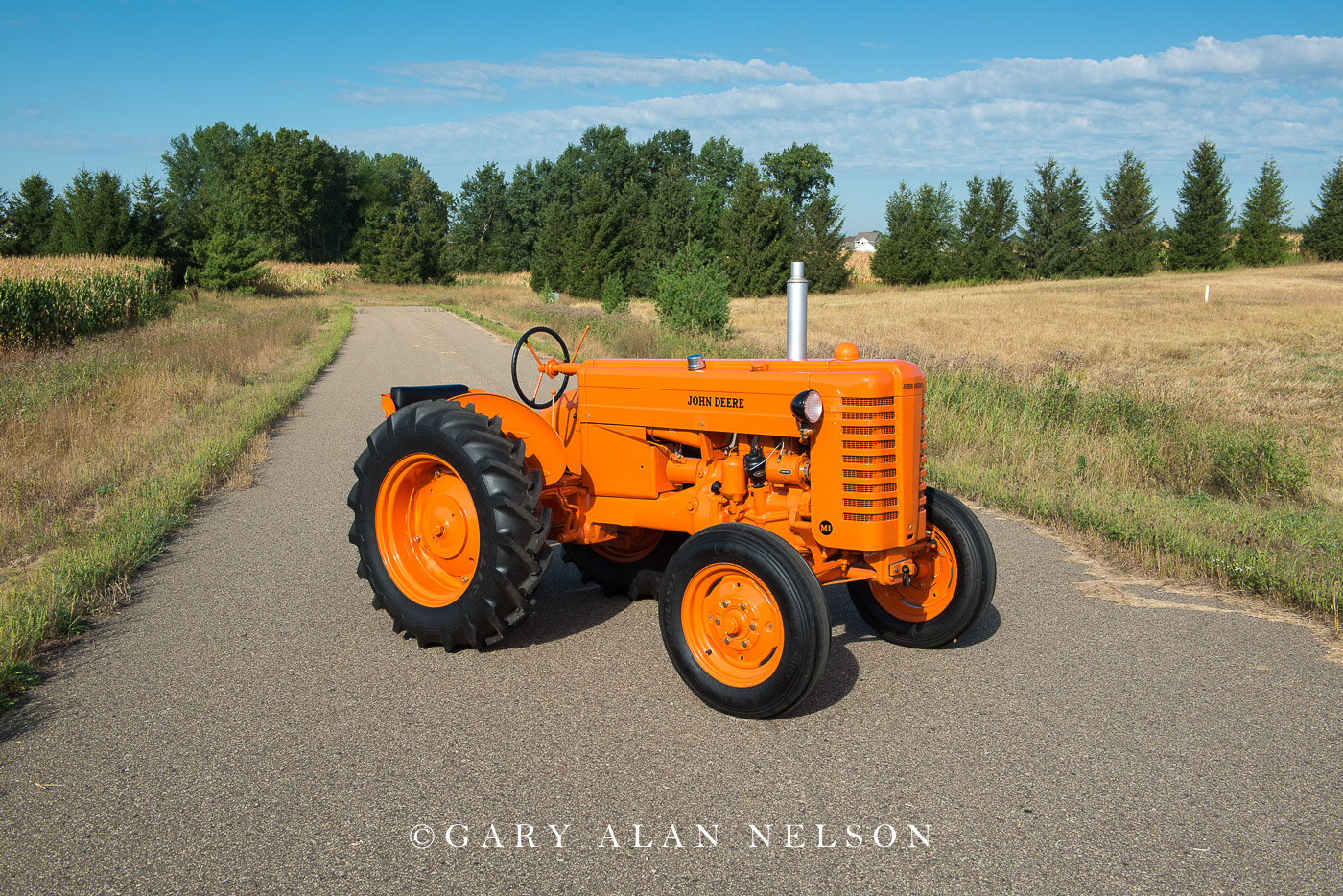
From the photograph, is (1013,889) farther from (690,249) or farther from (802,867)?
(690,249)

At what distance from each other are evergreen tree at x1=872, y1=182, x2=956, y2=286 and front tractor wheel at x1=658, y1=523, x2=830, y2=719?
60.6 metres

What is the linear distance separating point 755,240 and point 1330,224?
121 feet

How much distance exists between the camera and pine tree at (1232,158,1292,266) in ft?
180

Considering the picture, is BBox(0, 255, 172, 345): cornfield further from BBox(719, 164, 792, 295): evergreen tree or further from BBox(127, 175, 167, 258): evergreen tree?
BBox(719, 164, 792, 295): evergreen tree

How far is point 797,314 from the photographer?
4.05 metres

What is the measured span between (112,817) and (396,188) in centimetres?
9914

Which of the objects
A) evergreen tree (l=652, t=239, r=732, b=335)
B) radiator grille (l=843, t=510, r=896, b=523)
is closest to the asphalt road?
radiator grille (l=843, t=510, r=896, b=523)

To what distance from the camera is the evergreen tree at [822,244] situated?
5722 cm

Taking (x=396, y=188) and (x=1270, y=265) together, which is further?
(x=396, y=188)

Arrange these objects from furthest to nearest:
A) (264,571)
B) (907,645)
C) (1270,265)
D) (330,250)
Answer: (330,250) → (1270,265) → (264,571) → (907,645)

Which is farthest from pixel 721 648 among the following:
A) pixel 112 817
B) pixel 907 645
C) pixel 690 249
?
pixel 690 249

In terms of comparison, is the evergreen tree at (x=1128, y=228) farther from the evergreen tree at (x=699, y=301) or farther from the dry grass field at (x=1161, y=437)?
the evergreen tree at (x=699, y=301)

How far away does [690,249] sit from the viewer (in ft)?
74.6

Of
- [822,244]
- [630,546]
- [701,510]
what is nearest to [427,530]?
[630,546]
